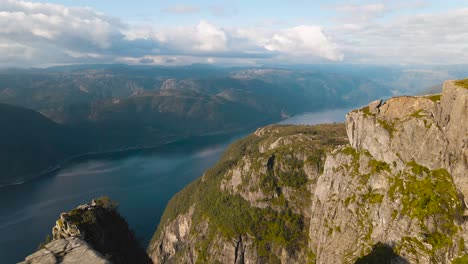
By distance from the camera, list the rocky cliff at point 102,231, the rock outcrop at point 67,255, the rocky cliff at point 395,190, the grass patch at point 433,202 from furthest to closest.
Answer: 1. the rocky cliff at point 395,190
2. the grass patch at point 433,202
3. the rocky cliff at point 102,231
4. the rock outcrop at point 67,255

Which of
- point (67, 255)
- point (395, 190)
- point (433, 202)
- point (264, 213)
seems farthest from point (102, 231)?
point (264, 213)

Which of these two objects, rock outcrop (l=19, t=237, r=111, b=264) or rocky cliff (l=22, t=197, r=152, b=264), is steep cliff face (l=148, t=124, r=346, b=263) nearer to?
rocky cliff (l=22, t=197, r=152, b=264)

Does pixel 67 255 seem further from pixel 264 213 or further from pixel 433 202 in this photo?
pixel 264 213

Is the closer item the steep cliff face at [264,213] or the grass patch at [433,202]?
the grass patch at [433,202]

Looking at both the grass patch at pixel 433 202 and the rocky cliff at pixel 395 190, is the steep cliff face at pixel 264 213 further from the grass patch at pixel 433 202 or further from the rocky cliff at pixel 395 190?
the grass patch at pixel 433 202

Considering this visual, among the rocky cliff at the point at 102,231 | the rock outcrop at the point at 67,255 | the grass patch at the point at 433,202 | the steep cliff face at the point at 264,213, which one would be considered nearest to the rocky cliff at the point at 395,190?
the grass patch at the point at 433,202

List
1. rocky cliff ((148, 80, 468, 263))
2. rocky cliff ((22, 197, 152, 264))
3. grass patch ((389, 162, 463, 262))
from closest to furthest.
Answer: rocky cliff ((22, 197, 152, 264)) → grass patch ((389, 162, 463, 262)) → rocky cliff ((148, 80, 468, 263))

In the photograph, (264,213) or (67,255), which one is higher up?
(67,255)

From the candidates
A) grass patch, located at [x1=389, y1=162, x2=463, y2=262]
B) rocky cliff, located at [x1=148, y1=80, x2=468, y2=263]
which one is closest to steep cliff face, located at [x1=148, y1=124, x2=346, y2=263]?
rocky cliff, located at [x1=148, y1=80, x2=468, y2=263]

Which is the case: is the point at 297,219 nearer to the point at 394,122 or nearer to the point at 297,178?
the point at 297,178

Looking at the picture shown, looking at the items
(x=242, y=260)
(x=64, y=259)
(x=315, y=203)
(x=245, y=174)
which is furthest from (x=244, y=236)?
(x=64, y=259)

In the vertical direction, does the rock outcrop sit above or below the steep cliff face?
above
